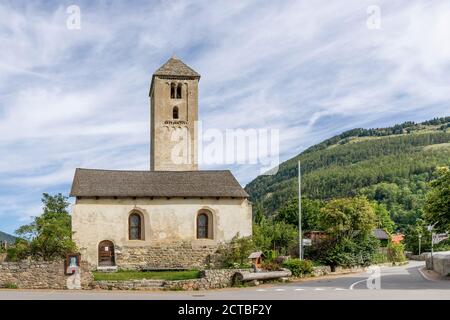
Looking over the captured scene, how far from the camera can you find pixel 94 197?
152ft

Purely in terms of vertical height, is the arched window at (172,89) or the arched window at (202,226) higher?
the arched window at (172,89)

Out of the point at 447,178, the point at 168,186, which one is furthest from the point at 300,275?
the point at 168,186

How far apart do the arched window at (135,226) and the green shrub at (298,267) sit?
13.4m

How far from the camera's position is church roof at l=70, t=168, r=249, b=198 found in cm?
4700

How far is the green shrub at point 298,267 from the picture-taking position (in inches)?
1560

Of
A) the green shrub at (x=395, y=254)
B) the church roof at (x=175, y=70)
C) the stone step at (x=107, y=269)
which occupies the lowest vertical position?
the green shrub at (x=395, y=254)

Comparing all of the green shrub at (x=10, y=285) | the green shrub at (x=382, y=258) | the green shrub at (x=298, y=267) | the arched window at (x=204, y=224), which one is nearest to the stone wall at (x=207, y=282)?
the green shrub at (x=298, y=267)

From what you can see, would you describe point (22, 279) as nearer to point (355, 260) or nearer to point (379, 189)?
point (355, 260)

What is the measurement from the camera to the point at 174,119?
67812 mm

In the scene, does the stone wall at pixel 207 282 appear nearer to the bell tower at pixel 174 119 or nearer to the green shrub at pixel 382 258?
the green shrub at pixel 382 258

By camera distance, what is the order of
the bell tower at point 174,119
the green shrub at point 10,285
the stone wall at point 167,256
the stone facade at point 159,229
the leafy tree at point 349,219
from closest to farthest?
the green shrub at point 10,285
the stone facade at point 159,229
the stone wall at point 167,256
the leafy tree at point 349,219
the bell tower at point 174,119

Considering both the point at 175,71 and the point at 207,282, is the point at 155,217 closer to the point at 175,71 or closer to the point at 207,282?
the point at 207,282

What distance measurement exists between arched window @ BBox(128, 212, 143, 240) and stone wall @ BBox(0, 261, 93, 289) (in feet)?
52.2
